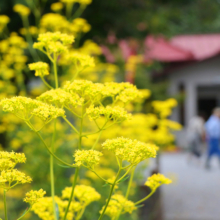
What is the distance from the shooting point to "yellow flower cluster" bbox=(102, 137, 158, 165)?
4.13 ft

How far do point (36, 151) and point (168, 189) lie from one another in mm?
5523

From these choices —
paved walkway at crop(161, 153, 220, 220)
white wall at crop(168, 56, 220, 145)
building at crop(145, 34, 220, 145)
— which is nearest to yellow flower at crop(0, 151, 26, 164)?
paved walkway at crop(161, 153, 220, 220)

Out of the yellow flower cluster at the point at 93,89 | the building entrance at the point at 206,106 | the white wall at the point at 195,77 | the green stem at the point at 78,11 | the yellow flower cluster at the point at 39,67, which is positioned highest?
the green stem at the point at 78,11

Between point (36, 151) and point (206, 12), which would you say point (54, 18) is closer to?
point (36, 151)

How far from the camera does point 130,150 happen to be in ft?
4.17

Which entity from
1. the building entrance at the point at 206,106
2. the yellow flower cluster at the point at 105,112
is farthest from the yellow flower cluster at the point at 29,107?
the building entrance at the point at 206,106

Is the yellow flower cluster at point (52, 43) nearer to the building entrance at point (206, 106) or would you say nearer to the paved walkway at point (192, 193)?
the paved walkway at point (192, 193)

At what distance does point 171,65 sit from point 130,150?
1760cm

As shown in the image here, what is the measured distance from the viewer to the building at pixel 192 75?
58.5ft

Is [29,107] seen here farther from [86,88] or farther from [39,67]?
[39,67]

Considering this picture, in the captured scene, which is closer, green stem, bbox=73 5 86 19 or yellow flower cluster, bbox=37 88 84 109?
yellow flower cluster, bbox=37 88 84 109

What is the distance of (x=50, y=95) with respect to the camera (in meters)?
1.42

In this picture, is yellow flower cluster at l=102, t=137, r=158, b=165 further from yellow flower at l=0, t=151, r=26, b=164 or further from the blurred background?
the blurred background

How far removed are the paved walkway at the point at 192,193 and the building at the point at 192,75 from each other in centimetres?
530
